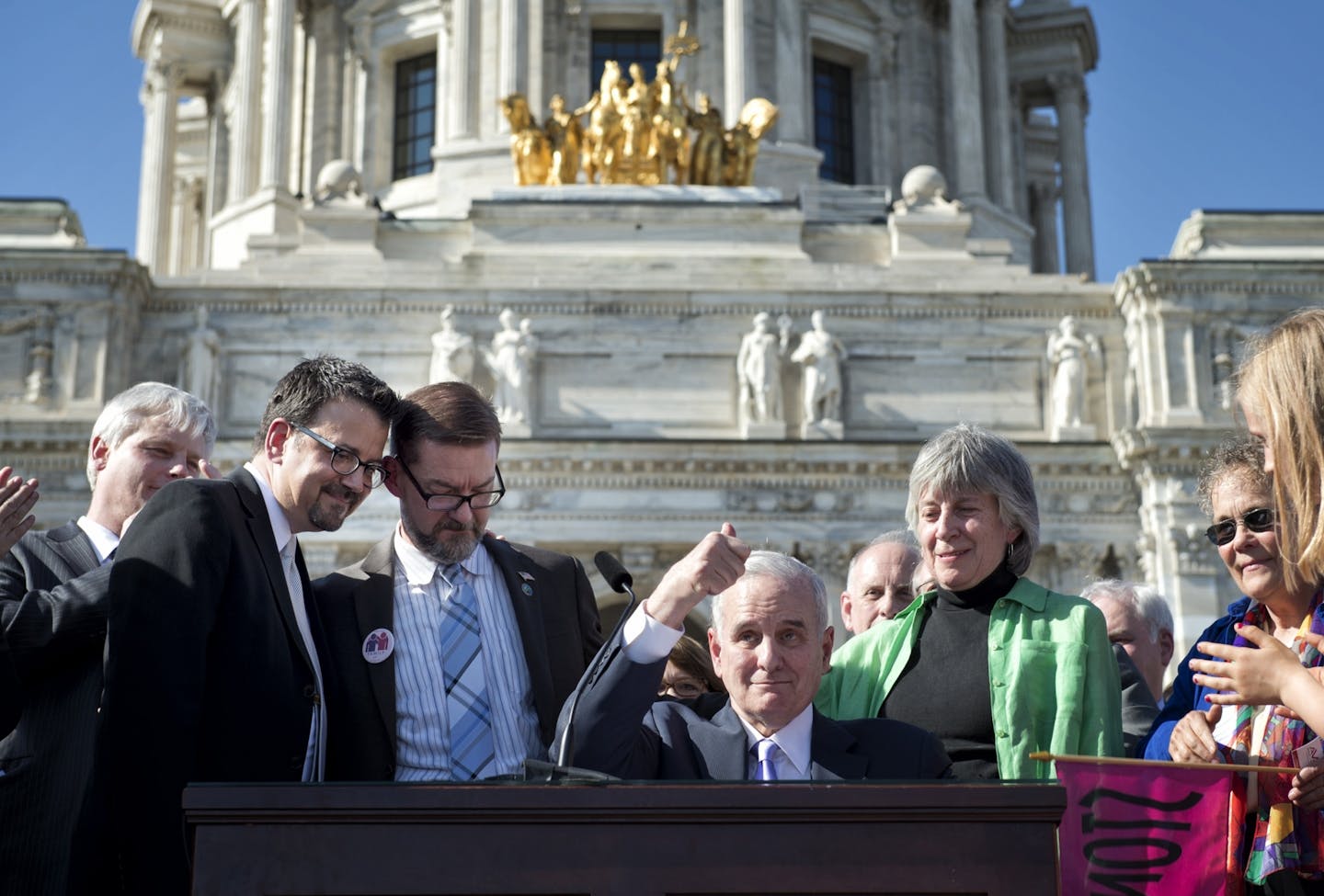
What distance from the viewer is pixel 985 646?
18.7 feet

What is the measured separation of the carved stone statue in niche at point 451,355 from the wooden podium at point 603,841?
66.5 feet

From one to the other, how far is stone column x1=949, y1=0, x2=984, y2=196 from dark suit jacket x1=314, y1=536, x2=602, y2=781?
1273 inches

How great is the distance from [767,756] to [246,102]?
3434 centimetres

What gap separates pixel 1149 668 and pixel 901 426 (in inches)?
639

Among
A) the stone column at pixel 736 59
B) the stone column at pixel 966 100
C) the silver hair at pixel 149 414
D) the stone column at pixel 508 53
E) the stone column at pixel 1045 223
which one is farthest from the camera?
the stone column at pixel 1045 223

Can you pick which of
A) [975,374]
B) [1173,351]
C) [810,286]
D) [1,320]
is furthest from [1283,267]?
[1,320]

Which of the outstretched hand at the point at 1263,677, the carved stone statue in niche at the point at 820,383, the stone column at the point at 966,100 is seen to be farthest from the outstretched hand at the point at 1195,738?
the stone column at the point at 966,100

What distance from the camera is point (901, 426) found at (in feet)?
80.1

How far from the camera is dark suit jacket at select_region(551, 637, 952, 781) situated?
4.75 m

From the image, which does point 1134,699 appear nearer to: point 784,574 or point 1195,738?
point 1195,738

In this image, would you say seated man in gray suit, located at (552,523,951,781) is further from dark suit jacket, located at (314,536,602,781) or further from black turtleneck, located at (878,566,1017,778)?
black turtleneck, located at (878,566,1017,778)

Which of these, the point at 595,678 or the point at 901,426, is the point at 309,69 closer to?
the point at 901,426

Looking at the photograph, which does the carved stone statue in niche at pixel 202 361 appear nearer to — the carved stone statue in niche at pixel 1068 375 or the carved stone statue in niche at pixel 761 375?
the carved stone statue in niche at pixel 761 375

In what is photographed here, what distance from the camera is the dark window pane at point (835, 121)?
38094mm
